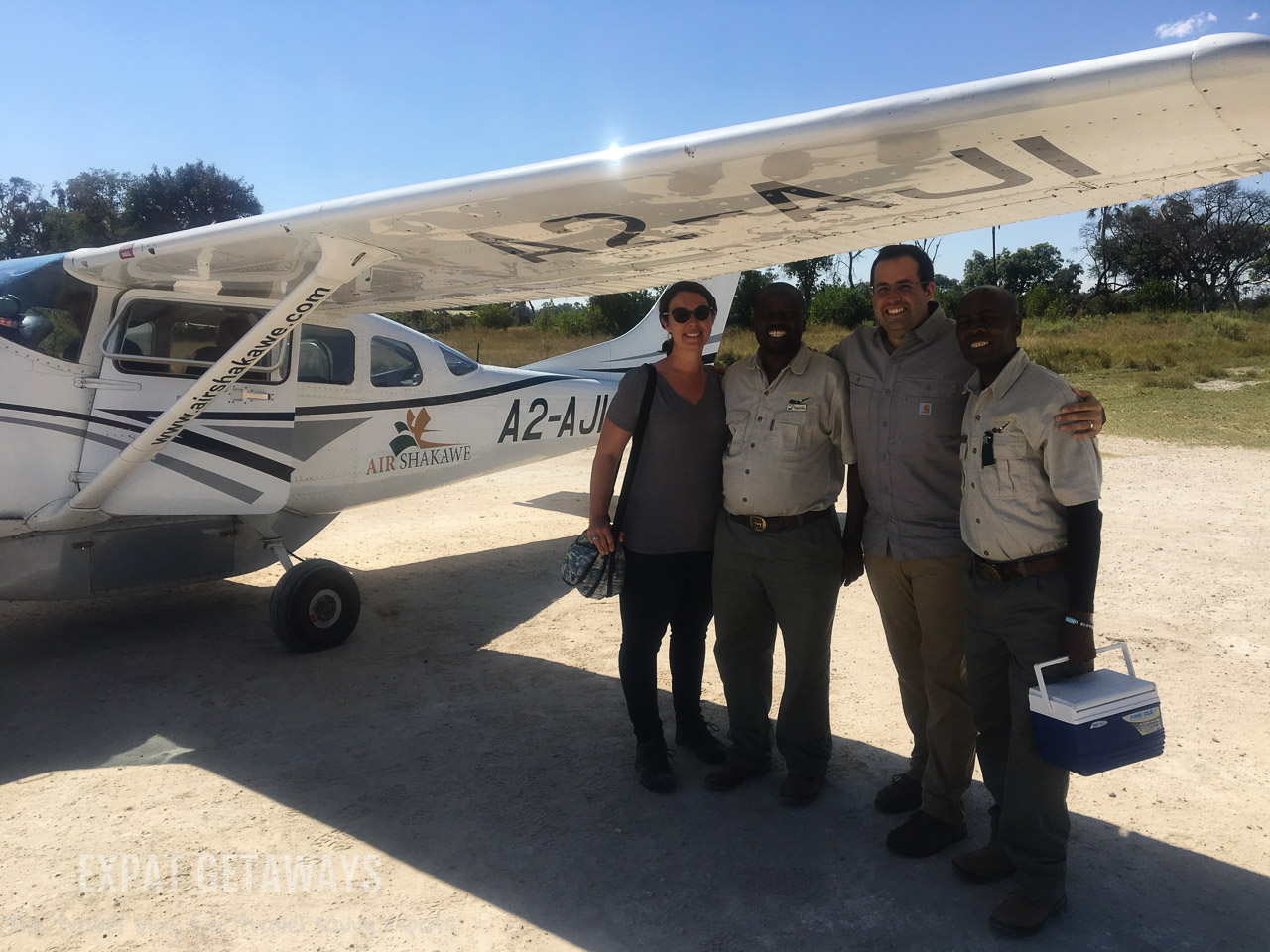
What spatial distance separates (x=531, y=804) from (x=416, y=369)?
3923 millimetres

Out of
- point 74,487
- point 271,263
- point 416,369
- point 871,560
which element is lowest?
point 871,560

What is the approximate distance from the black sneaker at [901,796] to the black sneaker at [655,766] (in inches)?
33.6

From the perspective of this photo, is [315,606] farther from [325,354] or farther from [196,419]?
[325,354]

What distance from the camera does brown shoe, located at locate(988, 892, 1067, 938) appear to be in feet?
8.48

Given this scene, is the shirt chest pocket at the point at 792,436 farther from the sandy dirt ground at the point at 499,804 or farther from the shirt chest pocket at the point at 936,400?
the sandy dirt ground at the point at 499,804

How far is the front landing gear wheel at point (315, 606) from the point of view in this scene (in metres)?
5.24

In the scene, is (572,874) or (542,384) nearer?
(572,874)

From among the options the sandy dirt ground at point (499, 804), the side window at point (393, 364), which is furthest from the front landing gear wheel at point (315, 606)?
the side window at point (393, 364)

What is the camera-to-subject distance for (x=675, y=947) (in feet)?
8.55

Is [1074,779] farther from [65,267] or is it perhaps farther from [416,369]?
[65,267]

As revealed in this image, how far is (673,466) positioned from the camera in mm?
3504

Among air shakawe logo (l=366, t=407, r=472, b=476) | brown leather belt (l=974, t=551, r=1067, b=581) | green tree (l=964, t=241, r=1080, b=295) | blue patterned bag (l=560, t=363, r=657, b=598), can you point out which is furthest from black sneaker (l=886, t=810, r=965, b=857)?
green tree (l=964, t=241, r=1080, b=295)

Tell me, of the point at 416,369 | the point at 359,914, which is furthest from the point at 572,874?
the point at 416,369

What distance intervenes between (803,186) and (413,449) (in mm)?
4121
